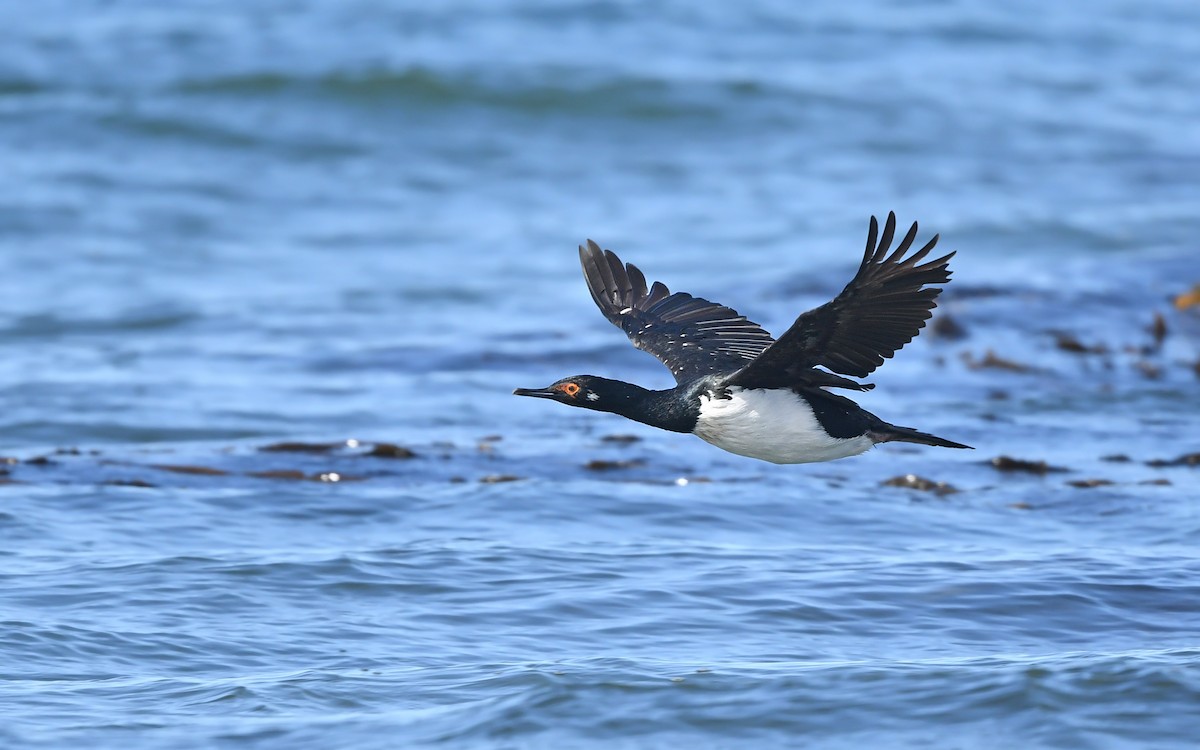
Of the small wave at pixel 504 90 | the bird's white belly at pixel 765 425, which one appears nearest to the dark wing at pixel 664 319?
the bird's white belly at pixel 765 425

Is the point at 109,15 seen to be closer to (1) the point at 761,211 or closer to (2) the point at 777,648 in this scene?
(1) the point at 761,211

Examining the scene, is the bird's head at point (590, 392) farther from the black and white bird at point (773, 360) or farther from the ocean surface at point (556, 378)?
the ocean surface at point (556, 378)

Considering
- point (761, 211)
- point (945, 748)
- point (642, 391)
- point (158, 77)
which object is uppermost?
point (158, 77)

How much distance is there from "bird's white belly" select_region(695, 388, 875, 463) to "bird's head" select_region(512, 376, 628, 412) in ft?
1.36

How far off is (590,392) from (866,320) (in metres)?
1.50

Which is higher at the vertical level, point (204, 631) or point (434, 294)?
point (434, 294)

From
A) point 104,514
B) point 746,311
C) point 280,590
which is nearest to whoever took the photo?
point 280,590

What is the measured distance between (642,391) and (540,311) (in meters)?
7.55

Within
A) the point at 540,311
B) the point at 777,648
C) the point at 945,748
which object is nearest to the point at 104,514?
the point at 777,648

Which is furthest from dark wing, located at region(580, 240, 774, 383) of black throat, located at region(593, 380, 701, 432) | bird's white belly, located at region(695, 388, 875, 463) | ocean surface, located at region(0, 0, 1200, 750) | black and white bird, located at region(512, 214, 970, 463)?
ocean surface, located at region(0, 0, 1200, 750)

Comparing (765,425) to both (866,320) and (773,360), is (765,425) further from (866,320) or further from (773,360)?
(866,320)

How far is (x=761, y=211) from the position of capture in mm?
19031

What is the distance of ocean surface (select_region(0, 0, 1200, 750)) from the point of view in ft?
21.3

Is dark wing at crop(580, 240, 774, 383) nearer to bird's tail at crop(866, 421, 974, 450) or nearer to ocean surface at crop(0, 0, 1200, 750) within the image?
bird's tail at crop(866, 421, 974, 450)
